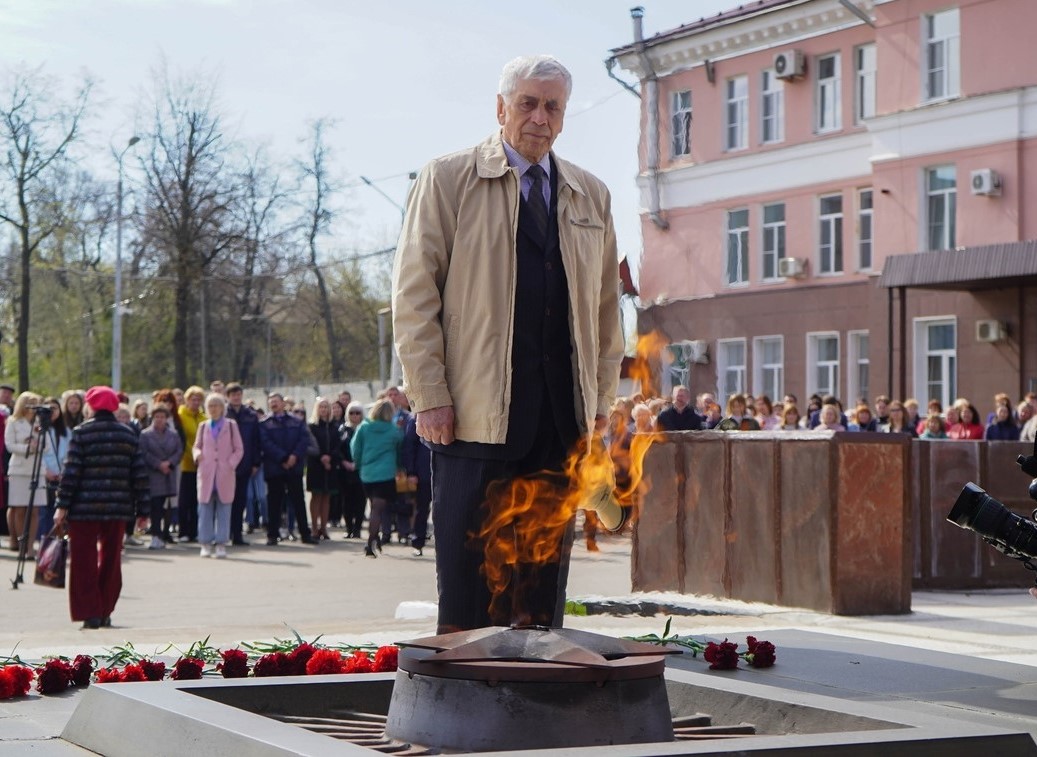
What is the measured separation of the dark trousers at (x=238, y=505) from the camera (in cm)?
2150

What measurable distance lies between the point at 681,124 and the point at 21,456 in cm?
2569

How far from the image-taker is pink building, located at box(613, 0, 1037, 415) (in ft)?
107

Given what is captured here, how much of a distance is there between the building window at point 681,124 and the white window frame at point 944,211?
8.39 m

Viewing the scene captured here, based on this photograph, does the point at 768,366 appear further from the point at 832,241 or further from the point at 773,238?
the point at 832,241

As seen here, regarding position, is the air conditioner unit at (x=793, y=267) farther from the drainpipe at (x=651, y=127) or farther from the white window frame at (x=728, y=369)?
the drainpipe at (x=651, y=127)

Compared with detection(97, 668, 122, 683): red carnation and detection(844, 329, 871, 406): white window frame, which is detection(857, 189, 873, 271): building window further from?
detection(97, 668, 122, 683): red carnation

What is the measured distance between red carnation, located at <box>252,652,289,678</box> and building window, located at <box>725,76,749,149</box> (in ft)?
116

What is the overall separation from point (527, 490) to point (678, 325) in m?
37.3

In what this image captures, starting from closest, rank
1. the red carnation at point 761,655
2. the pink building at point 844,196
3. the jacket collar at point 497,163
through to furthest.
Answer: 1. the jacket collar at point 497,163
2. the red carnation at point 761,655
3. the pink building at point 844,196

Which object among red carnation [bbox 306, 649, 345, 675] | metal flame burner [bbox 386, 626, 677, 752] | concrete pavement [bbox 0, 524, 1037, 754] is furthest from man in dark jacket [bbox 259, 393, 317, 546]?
metal flame burner [bbox 386, 626, 677, 752]

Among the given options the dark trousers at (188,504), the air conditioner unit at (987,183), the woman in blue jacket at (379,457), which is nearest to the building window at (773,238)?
the air conditioner unit at (987,183)

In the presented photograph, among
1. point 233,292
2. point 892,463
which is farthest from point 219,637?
point 233,292

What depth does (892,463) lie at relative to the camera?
1123cm

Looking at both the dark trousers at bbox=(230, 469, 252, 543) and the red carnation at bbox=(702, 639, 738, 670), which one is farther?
the dark trousers at bbox=(230, 469, 252, 543)
